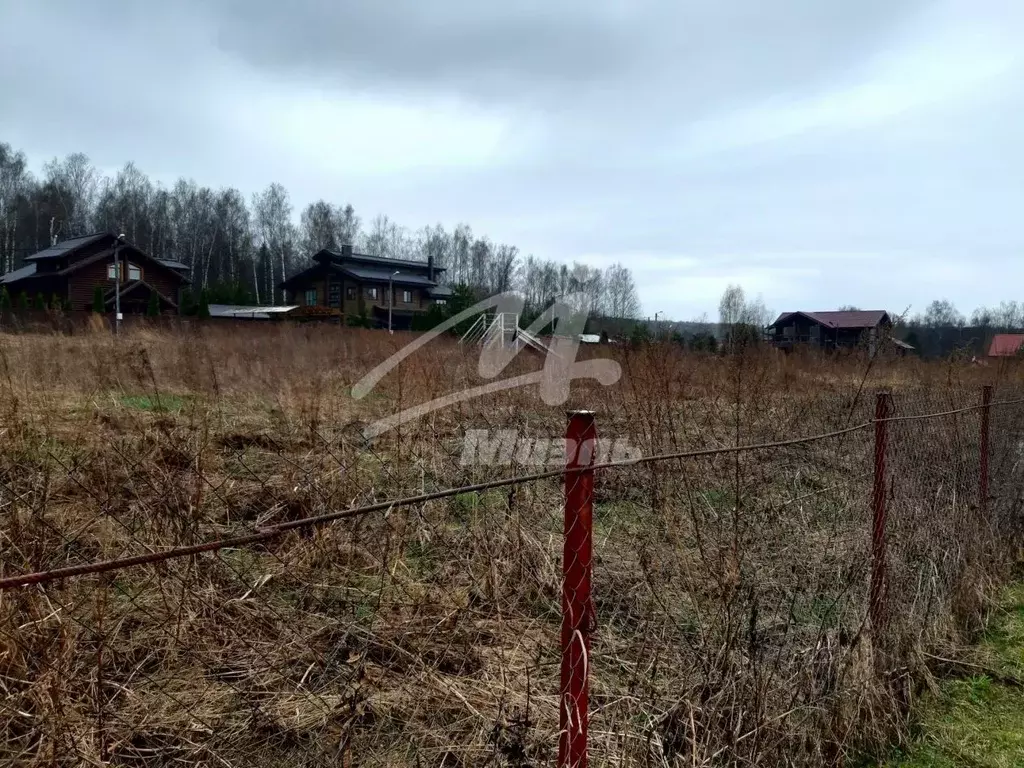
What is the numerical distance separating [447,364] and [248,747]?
246 inches

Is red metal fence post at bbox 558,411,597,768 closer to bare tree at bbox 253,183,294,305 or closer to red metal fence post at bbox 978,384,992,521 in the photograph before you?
red metal fence post at bbox 978,384,992,521

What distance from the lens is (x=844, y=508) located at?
3875 millimetres

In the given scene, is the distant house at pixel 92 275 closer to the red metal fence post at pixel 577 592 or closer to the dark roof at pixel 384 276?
the dark roof at pixel 384 276

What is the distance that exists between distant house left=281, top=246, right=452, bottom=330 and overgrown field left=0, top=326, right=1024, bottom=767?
34.8 meters

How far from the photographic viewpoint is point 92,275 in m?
32.9

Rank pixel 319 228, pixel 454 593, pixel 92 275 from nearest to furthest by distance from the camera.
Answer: pixel 454 593
pixel 92 275
pixel 319 228

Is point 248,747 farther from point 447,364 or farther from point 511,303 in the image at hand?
point 511,303

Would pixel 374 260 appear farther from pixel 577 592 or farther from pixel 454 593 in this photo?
pixel 577 592

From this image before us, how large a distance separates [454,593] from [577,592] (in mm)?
1636

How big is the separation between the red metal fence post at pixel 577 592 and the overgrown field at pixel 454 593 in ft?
1.18

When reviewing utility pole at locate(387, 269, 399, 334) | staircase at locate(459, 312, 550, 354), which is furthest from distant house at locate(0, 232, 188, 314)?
staircase at locate(459, 312, 550, 354)

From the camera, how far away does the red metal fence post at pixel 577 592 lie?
5.01ft

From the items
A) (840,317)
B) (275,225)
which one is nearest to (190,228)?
(275,225)

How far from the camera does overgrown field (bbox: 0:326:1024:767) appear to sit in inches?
81.2
